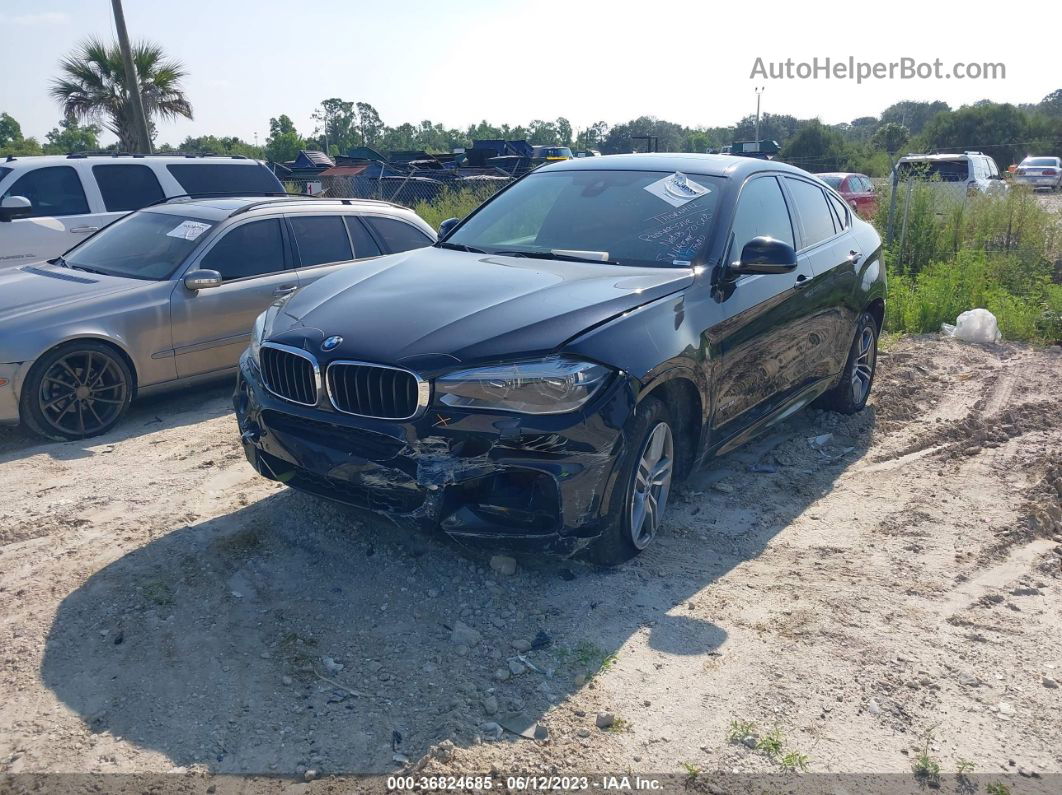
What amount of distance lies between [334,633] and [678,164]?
3261 mm

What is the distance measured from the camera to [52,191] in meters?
8.89

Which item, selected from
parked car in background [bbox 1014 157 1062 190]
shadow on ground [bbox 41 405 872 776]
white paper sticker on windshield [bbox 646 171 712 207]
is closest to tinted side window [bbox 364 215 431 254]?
white paper sticker on windshield [bbox 646 171 712 207]

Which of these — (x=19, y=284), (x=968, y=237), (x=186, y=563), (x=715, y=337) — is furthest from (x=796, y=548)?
(x=968, y=237)

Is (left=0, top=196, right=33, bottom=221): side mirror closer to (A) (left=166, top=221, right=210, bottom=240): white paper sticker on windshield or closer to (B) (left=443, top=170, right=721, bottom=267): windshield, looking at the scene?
(A) (left=166, top=221, right=210, bottom=240): white paper sticker on windshield

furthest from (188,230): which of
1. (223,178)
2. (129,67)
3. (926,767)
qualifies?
(129,67)

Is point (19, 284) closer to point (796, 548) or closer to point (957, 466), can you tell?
point (796, 548)

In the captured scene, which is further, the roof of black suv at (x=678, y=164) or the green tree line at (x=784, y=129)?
the green tree line at (x=784, y=129)

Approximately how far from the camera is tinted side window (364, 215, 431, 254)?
780cm

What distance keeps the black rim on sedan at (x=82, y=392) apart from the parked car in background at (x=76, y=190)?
3.27m

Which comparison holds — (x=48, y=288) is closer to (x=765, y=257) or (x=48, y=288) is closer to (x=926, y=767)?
(x=765, y=257)

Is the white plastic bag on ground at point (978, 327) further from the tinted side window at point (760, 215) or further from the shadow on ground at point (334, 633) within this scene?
the shadow on ground at point (334, 633)

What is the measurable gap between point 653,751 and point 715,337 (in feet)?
6.93

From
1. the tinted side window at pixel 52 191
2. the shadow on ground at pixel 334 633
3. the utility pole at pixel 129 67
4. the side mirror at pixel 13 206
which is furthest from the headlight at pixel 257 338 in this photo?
the utility pole at pixel 129 67

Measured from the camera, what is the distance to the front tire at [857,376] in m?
6.34
